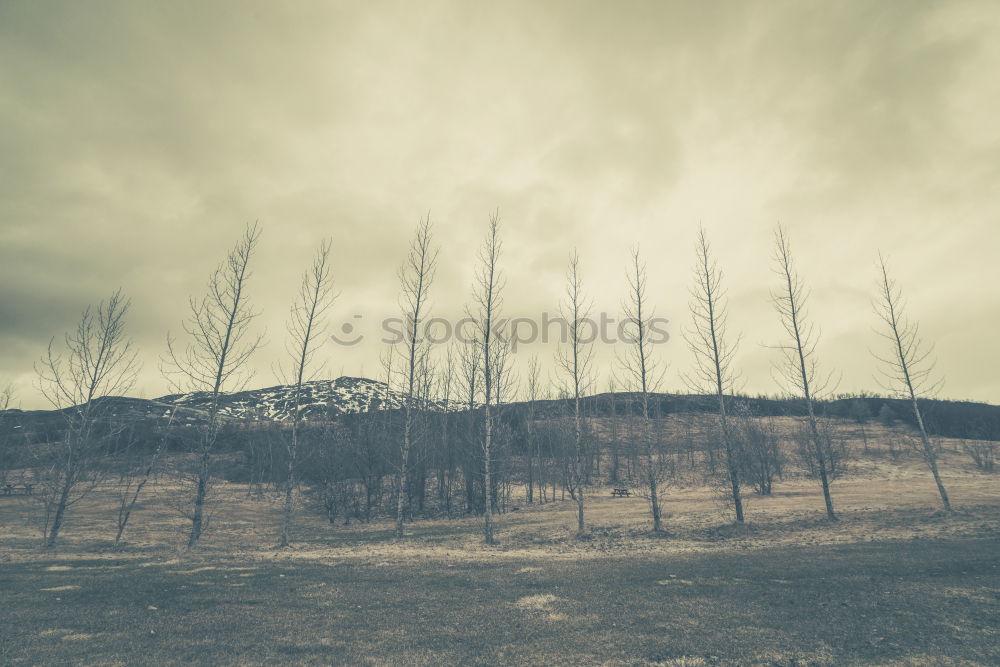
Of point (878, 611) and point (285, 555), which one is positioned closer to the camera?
point (878, 611)

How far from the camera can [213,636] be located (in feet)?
22.6

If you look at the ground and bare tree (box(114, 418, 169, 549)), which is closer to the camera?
the ground

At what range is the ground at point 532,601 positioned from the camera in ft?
Result: 20.4

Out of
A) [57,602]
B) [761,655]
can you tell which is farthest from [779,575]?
[57,602]

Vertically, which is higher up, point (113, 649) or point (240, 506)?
point (113, 649)

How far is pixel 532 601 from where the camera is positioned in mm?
9102

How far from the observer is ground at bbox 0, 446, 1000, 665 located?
245 inches

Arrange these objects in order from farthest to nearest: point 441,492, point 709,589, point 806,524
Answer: point 441,492
point 806,524
point 709,589

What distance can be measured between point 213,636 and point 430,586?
490 cm

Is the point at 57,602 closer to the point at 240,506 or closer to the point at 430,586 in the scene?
the point at 430,586

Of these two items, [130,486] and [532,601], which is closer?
[532,601]

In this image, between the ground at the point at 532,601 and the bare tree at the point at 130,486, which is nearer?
the ground at the point at 532,601

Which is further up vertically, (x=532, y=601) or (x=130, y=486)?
(x=130, y=486)

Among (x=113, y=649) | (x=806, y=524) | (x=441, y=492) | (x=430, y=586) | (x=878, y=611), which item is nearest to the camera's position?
(x=113, y=649)
